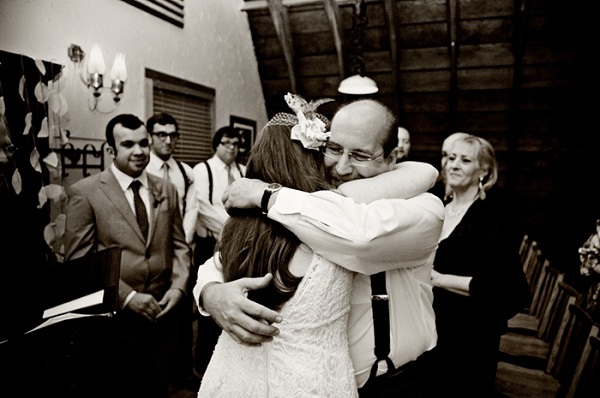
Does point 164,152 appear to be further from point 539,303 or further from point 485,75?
point 485,75

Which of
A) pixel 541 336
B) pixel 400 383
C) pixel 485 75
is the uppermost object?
pixel 485 75

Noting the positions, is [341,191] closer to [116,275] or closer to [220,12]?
[116,275]

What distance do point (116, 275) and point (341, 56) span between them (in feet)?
17.2

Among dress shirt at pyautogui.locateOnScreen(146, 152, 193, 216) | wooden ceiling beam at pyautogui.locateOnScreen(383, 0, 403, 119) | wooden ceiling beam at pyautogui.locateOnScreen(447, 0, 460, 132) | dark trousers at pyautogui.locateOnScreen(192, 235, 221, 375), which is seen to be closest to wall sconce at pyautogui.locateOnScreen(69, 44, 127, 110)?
dress shirt at pyautogui.locateOnScreen(146, 152, 193, 216)

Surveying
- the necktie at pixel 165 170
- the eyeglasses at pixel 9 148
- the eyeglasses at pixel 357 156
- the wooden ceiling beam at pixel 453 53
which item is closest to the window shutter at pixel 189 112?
the necktie at pixel 165 170

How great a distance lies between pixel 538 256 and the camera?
3924mm

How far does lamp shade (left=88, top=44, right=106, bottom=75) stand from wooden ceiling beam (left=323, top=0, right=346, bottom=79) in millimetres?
3290

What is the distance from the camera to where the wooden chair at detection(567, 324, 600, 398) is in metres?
1.68

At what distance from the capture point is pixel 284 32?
6.66 metres

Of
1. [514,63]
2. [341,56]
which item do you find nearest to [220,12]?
[341,56]

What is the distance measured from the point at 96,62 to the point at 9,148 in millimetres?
1395

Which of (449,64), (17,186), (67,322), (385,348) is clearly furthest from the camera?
(449,64)

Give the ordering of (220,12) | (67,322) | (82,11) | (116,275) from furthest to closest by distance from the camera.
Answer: (220,12) → (82,11) → (116,275) → (67,322)

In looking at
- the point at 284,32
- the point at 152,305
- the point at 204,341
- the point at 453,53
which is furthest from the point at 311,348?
the point at 284,32
